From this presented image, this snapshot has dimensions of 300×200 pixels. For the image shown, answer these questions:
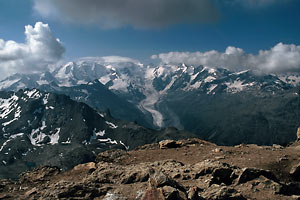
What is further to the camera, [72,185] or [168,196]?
[72,185]

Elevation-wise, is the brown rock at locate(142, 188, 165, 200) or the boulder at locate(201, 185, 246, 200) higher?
the brown rock at locate(142, 188, 165, 200)

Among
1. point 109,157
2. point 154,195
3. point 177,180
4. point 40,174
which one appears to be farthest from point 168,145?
point 154,195

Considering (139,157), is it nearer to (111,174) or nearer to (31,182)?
(111,174)

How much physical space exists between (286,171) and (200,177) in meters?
11.4

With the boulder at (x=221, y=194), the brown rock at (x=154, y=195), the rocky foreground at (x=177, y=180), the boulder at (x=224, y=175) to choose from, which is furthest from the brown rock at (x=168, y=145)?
the brown rock at (x=154, y=195)

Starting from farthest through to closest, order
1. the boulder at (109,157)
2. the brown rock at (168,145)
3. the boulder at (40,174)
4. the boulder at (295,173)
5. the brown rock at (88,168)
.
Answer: the brown rock at (168,145) < the boulder at (109,157) < the brown rock at (88,168) < the boulder at (40,174) < the boulder at (295,173)

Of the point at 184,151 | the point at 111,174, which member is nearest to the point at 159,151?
the point at 184,151

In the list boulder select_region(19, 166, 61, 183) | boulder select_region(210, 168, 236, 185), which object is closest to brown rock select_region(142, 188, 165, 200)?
boulder select_region(210, 168, 236, 185)

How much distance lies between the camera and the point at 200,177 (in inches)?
1150

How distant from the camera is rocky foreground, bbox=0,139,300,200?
23.0 metres

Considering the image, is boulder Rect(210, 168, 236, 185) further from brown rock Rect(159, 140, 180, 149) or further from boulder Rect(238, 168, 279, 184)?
brown rock Rect(159, 140, 180, 149)

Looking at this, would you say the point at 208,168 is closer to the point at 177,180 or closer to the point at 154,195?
the point at 177,180

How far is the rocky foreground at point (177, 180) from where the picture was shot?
23016 mm

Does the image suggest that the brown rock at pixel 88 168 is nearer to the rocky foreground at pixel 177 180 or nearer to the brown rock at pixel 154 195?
the rocky foreground at pixel 177 180
